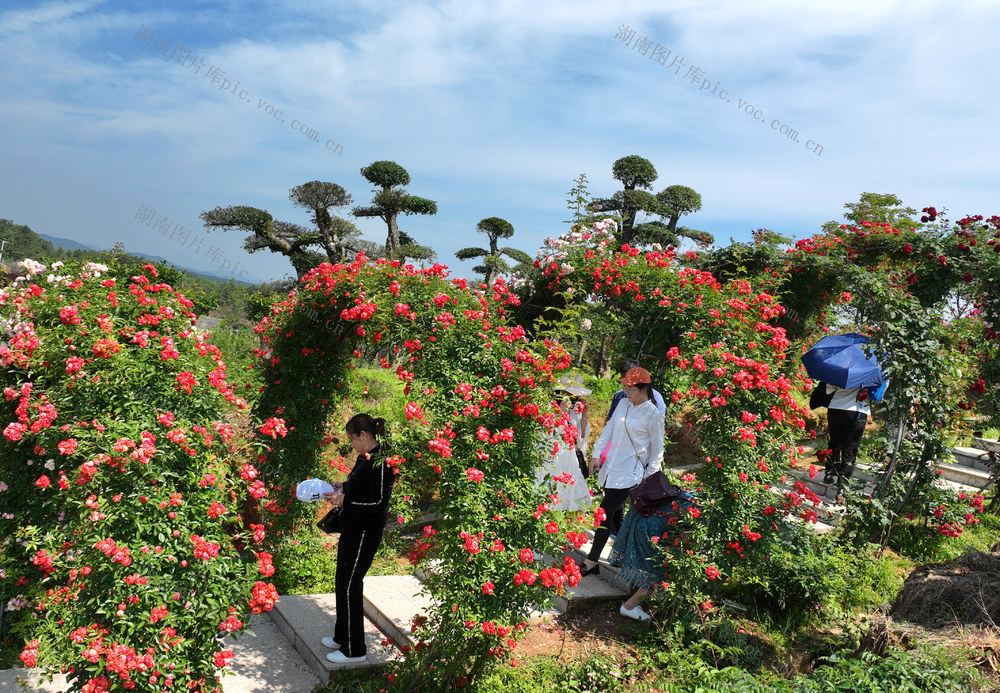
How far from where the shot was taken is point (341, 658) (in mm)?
3672

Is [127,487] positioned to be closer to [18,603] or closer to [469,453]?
[469,453]

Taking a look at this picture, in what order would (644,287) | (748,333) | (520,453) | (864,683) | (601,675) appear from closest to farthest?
(864,683) → (520,453) → (601,675) → (748,333) → (644,287)

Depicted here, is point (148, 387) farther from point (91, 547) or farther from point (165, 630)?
point (165, 630)

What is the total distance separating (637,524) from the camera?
4.53m

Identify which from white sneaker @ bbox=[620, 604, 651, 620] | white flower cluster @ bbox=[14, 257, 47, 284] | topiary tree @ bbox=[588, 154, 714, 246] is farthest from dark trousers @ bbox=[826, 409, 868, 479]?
topiary tree @ bbox=[588, 154, 714, 246]

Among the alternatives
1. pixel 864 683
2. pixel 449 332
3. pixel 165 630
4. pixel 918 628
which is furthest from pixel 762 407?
pixel 165 630

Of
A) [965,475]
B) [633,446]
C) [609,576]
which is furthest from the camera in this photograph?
[965,475]

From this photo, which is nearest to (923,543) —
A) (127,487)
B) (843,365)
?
(843,365)

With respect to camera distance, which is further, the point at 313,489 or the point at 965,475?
the point at 965,475

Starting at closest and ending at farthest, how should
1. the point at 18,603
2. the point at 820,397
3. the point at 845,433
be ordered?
the point at 18,603, the point at 845,433, the point at 820,397

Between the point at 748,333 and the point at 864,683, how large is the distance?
2.40 meters

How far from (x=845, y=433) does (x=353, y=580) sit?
17.7ft

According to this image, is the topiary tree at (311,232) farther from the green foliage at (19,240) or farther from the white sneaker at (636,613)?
the green foliage at (19,240)

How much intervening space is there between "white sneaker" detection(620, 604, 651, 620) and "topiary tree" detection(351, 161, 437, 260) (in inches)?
685
